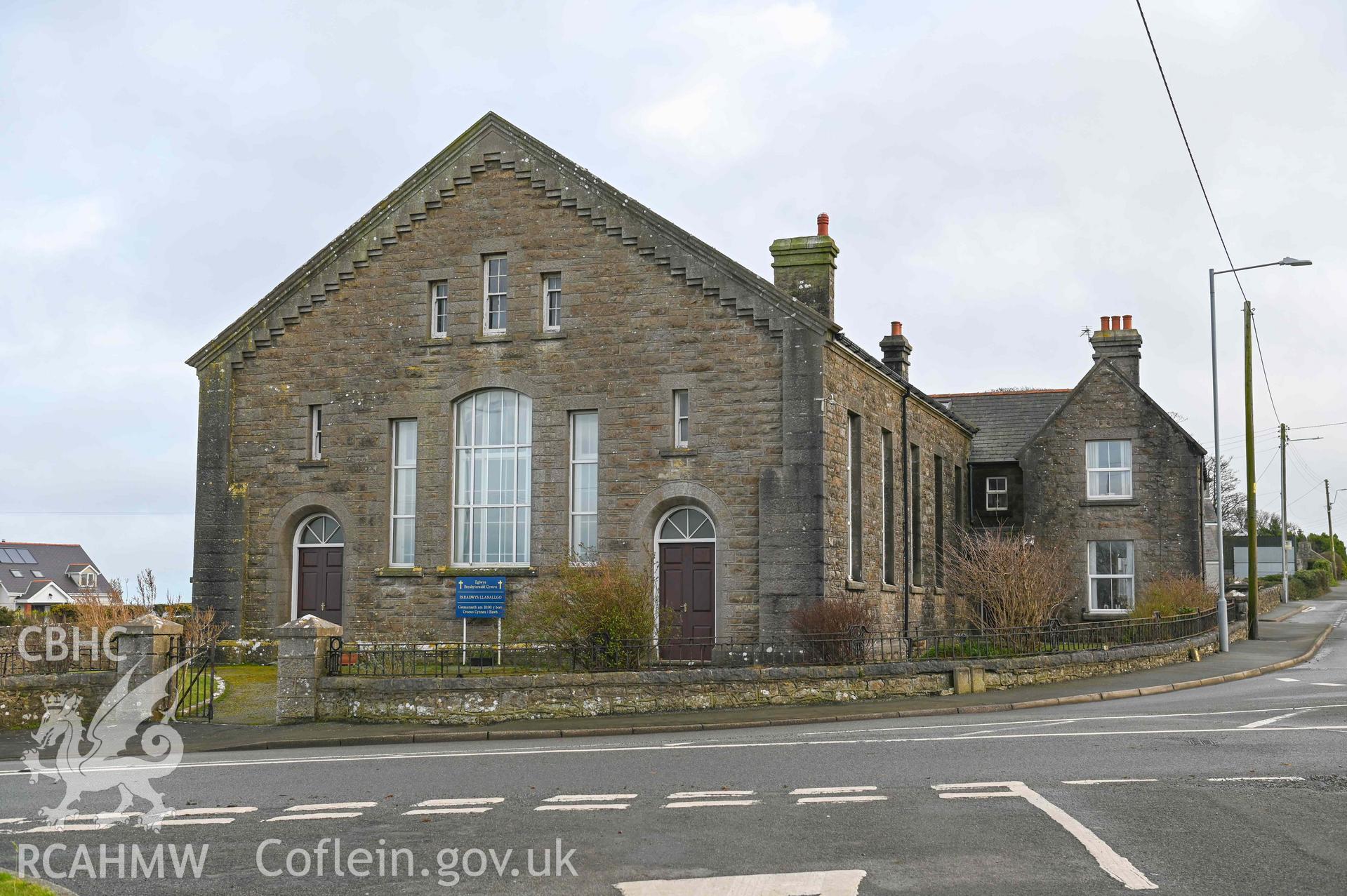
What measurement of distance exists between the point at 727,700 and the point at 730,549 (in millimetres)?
5150

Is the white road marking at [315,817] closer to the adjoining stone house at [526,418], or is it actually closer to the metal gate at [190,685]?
the metal gate at [190,685]

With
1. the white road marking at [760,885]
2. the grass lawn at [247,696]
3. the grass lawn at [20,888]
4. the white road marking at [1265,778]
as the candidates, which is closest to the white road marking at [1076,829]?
the white road marking at [760,885]

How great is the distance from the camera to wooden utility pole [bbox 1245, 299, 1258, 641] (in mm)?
35222

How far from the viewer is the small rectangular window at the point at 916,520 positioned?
102 feet

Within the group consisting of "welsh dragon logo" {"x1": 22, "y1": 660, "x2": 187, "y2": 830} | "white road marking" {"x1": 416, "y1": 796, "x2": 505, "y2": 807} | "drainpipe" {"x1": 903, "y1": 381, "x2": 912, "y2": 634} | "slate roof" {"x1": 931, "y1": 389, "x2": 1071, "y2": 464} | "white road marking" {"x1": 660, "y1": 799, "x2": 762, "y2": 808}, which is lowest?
A: "welsh dragon logo" {"x1": 22, "y1": 660, "x2": 187, "y2": 830}

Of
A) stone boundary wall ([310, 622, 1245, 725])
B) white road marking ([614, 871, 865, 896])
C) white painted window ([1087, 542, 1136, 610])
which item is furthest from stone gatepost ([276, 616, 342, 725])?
white painted window ([1087, 542, 1136, 610])

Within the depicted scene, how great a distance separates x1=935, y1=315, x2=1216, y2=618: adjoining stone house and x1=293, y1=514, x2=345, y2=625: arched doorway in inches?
738

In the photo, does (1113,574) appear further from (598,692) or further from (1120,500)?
(598,692)

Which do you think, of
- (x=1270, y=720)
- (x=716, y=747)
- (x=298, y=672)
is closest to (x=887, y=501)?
(x=1270, y=720)

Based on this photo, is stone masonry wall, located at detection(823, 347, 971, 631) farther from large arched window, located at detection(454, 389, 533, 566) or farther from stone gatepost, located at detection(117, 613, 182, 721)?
stone gatepost, located at detection(117, 613, 182, 721)

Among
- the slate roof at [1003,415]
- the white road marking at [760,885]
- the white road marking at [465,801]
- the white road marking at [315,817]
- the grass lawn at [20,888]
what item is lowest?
the white road marking at [315,817]

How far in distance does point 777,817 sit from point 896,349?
29.7 m

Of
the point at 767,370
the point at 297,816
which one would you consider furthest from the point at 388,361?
the point at 297,816

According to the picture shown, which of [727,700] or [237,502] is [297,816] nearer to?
[727,700]
